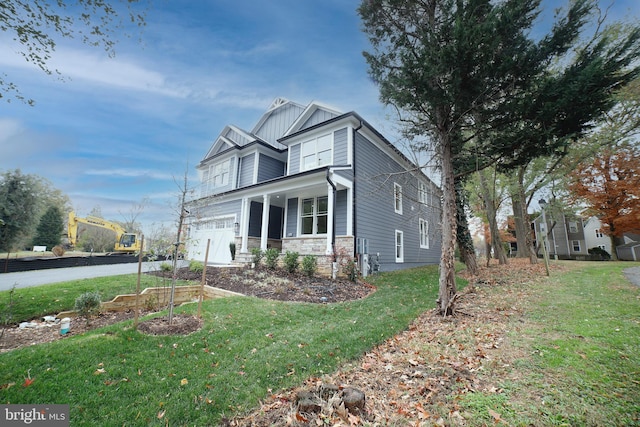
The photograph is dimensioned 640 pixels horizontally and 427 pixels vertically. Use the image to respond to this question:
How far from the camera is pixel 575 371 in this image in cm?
284

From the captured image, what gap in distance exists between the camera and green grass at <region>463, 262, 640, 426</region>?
2246 millimetres

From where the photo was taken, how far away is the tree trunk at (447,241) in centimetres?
547

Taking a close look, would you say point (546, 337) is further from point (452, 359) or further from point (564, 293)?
point (564, 293)

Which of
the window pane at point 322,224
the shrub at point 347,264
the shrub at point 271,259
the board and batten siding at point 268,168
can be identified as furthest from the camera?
the board and batten siding at point 268,168

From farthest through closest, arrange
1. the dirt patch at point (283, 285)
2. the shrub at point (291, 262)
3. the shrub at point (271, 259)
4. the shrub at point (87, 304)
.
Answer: the shrub at point (271, 259), the shrub at point (291, 262), the dirt patch at point (283, 285), the shrub at point (87, 304)

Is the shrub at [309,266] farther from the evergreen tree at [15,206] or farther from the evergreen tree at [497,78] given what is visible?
the evergreen tree at [15,206]

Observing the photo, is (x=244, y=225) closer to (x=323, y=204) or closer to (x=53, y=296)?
(x=323, y=204)

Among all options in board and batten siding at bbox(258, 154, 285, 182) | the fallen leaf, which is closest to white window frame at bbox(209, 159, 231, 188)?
board and batten siding at bbox(258, 154, 285, 182)

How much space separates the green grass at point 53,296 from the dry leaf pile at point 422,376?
499cm

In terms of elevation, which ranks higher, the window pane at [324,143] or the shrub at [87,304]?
the window pane at [324,143]

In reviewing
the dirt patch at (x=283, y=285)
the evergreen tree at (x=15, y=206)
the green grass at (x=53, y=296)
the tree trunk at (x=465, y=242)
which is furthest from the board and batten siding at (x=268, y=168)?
the evergreen tree at (x=15, y=206)

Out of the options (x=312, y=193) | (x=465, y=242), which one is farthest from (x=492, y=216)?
(x=312, y=193)

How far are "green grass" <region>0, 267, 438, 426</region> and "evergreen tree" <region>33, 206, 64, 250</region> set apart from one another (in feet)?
89.7

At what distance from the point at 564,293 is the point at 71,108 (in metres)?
13.4
